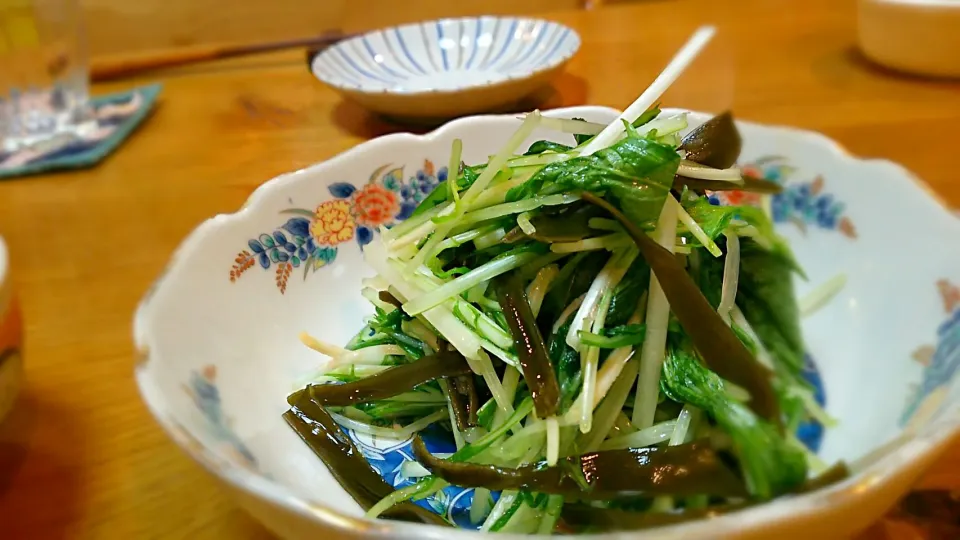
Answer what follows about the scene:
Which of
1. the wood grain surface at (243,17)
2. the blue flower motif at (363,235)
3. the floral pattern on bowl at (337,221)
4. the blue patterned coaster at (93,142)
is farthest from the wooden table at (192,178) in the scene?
the wood grain surface at (243,17)

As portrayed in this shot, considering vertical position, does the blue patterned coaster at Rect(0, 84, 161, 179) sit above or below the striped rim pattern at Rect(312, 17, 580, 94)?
below

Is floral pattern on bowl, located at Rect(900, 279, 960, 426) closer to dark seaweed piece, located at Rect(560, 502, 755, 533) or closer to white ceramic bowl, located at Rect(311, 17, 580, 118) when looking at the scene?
dark seaweed piece, located at Rect(560, 502, 755, 533)

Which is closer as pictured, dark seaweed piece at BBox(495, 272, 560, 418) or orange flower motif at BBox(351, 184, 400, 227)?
dark seaweed piece at BBox(495, 272, 560, 418)

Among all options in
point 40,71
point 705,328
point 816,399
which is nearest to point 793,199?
point 816,399

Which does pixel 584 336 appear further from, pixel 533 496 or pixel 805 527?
pixel 805 527

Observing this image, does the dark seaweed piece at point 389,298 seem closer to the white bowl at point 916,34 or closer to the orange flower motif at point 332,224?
the orange flower motif at point 332,224

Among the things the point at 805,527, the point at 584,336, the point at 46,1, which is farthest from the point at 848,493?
the point at 46,1

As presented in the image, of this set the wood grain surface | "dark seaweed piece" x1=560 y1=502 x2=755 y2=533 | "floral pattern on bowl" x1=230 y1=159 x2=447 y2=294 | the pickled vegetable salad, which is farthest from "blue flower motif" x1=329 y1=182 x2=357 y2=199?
the wood grain surface
